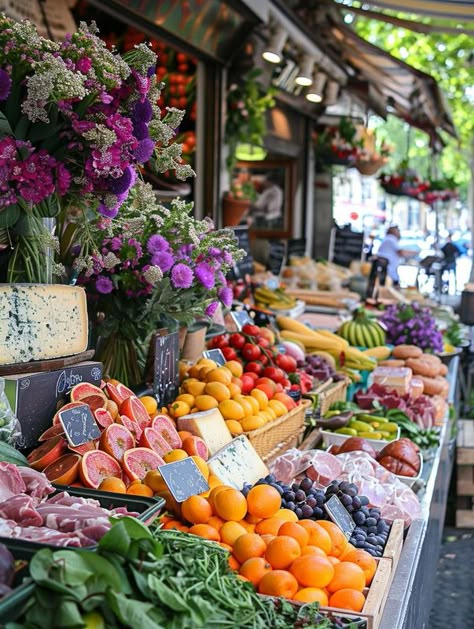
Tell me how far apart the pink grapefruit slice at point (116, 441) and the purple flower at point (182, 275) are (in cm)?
71

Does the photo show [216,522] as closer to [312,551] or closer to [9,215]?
[312,551]

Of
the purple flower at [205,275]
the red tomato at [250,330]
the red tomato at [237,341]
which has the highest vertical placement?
the purple flower at [205,275]

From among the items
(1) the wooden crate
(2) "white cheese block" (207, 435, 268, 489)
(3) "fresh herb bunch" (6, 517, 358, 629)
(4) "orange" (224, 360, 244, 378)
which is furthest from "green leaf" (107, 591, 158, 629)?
(1) the wooden crate

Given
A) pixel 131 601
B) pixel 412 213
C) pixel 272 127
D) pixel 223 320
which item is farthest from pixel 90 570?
pixel 412 213

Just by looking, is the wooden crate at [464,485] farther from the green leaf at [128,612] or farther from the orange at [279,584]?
the green leaf at [128,612]

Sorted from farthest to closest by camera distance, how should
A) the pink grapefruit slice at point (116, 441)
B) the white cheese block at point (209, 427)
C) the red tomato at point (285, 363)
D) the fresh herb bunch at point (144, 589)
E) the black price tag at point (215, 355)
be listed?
the red tomato at point (285, 363) < the black price tag at point (215, 355) < the white cheese block at point (209, 427) < the pink grapefruit slice at point (116, 441) < the fresh herb bunch at point (144, 589)

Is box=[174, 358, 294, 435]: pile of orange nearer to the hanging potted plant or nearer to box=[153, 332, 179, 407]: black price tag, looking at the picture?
box=[153, 332, 179, 407]: black price tag

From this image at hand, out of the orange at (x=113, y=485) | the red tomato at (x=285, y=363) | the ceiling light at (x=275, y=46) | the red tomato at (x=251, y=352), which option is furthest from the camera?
the ceiling light at (x=275, y=46)

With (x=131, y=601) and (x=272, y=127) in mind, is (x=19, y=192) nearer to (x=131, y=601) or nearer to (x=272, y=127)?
(x=131, y=601)

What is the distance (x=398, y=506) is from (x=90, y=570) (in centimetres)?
175

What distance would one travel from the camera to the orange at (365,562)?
2.37 metres

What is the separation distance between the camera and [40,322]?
2637 mm

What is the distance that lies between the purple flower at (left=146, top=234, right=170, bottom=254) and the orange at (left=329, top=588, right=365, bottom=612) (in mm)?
1563

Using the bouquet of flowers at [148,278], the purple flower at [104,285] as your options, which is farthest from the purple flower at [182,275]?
the purple flower at [104,285]
